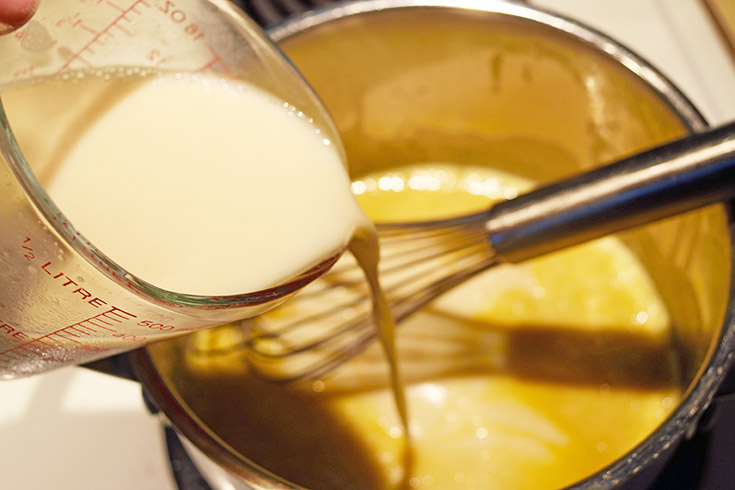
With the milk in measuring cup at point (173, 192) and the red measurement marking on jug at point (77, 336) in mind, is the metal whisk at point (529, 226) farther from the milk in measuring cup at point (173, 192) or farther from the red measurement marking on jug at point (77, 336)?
the red measurement marking on jug at point (77, 336)

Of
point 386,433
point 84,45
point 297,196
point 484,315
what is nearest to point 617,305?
point 484,315

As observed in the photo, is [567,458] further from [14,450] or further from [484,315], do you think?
[14,450]

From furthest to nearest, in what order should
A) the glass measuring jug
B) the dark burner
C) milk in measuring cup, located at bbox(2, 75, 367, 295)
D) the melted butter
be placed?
1. the melted butter
2. the dark burner
3. milk in measuring cup, located at bbox(2, 75, 367, 295)
4. the glass measuring jug

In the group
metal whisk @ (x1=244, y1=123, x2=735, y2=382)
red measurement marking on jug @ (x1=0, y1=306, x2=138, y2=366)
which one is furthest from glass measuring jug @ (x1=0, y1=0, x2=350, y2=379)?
metal whisk @ (x1=244, y1=123, x2=735, y2=382)

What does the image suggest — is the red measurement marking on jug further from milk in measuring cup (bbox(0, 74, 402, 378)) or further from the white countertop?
the white countertop

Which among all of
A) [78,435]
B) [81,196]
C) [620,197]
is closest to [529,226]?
[620,197]

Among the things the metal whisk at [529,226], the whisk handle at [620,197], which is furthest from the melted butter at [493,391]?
the whisk handle at [620,197]
